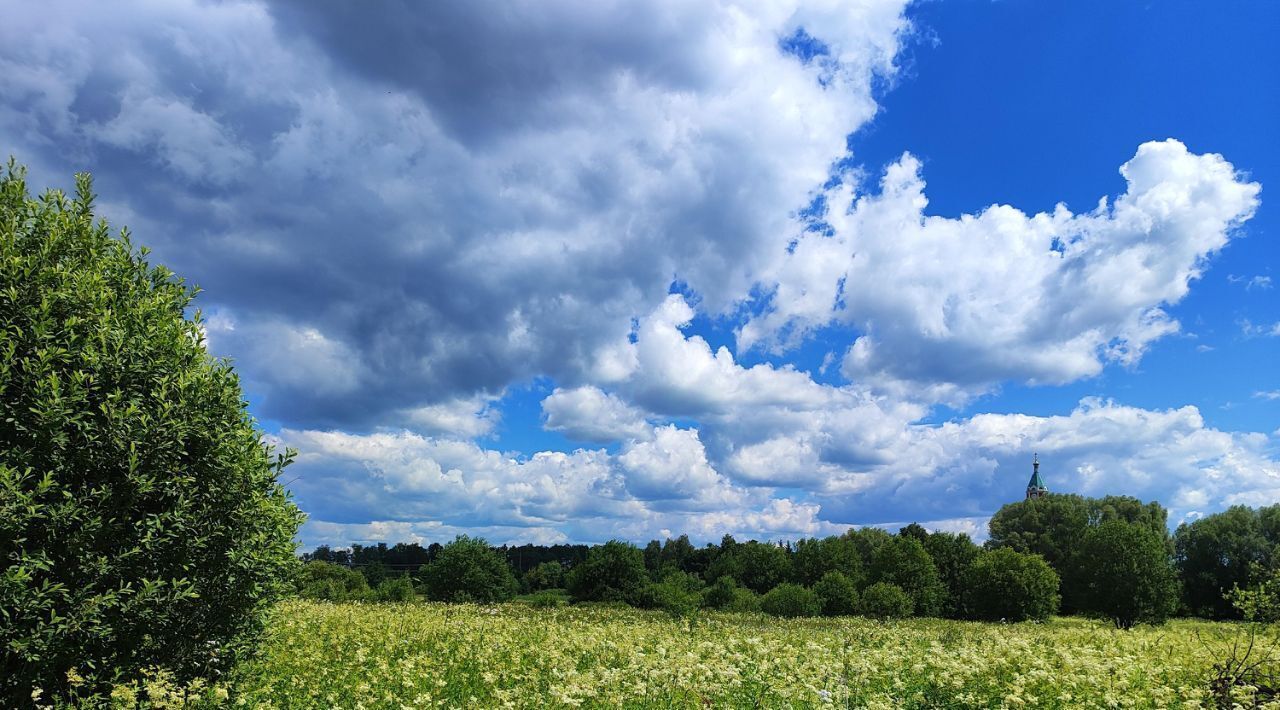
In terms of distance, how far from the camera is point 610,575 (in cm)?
5812

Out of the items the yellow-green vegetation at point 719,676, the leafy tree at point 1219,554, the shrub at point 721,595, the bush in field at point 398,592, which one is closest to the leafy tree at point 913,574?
the shrub at point 721,595

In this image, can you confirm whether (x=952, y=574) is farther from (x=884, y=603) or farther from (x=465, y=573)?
(x=465, y=573)

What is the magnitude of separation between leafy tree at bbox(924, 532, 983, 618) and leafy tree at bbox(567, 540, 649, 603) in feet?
121

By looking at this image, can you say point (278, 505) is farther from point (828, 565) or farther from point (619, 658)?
point (828, 565)

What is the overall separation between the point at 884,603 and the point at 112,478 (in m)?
61.0

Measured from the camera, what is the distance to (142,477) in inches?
334

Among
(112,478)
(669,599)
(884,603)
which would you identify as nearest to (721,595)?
(884,603)

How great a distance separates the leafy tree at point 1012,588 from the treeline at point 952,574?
0.10 metres

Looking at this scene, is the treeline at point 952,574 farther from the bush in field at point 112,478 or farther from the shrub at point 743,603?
the bush in field at point 112,478

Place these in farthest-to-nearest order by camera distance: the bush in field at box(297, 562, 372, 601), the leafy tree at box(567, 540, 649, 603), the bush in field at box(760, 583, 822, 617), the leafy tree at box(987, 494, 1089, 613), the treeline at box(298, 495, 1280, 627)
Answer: the leafy tree at box(987, 494, 1089, 613) < the leafy tree at box(567, 540, 649, 603) < the bush in field at box(760, 583, 822, 617) < the treeline at box(298, 495, 1280, 627) < the bush in field at box(297, 562, 372, 601)

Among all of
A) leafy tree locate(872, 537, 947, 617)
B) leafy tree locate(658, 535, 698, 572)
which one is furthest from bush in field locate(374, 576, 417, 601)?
leafy tree locate(658, 535, 698, 572)

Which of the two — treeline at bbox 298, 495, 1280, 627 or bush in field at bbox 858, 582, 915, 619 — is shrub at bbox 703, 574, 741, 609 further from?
bush in field at bbox 858, 582, 915, 619

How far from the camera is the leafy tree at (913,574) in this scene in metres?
67.8

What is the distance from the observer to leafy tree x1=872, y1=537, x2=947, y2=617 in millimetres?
67750
